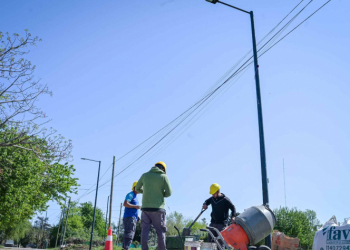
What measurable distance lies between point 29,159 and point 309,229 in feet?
201

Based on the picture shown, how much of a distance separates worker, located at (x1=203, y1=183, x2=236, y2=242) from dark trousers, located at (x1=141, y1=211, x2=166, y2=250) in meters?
1.81

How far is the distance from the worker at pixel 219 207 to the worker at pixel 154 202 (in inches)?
67.0

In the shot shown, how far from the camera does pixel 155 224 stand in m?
6.52

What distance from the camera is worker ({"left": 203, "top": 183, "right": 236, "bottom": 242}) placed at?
26.0ft

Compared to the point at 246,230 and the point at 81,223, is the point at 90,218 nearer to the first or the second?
the point at 81,223

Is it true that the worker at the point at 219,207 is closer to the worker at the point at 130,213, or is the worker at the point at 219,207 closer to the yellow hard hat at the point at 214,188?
the yellow hard hat at the point at 214,188

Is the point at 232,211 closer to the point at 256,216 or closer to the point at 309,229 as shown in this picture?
the point at 256,216

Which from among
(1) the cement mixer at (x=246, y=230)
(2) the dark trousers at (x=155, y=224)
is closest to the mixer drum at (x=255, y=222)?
(1) the cement mixer at (x=246, y=230)

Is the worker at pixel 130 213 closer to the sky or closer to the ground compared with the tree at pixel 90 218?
closer to the ground

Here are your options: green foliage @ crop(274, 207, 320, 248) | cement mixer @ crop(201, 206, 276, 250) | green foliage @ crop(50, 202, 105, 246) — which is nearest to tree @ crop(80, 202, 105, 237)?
green foliage @ crop(50, 202, 105, 246)

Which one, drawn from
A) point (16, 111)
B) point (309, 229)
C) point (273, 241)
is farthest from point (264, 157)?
point (309, 229)

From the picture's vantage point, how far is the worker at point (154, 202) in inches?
256

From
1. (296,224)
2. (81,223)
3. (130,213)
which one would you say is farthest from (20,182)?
(81,223)

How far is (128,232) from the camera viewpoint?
840 centimetres
